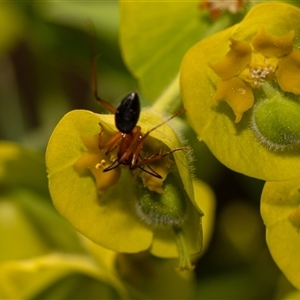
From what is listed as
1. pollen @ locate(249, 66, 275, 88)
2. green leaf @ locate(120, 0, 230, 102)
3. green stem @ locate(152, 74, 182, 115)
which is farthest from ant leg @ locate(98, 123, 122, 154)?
green leaf @ locate(120, 0, 230, 102)

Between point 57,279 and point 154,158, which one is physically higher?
point 154,158

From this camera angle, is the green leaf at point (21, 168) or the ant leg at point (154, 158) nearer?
the ant leg at point (154, 158)

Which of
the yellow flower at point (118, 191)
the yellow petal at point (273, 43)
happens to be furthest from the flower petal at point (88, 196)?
the yellow petal at point (273, 43)

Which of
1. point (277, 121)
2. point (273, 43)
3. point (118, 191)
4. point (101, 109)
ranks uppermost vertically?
point (273, 43)

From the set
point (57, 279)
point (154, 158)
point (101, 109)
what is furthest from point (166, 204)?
point (101, 109)

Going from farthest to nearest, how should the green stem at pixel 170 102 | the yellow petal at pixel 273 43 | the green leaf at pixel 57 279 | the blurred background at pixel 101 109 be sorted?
the blurred background at pixel 101 109 < the green leaf at pixel 57 279 < the green stem at pixel 170 102 < the yellow petal at pixel 273 43

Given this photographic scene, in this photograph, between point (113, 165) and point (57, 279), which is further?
point (57, 279)

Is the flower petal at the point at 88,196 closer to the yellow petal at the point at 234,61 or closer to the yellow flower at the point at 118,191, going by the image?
the yellow flower at the point at 118,191

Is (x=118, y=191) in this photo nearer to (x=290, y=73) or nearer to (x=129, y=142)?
(x=129, y=142)
